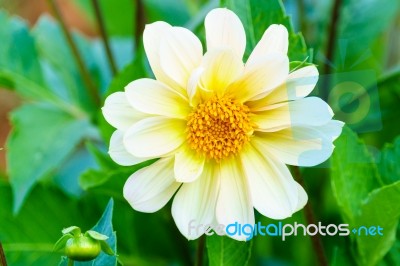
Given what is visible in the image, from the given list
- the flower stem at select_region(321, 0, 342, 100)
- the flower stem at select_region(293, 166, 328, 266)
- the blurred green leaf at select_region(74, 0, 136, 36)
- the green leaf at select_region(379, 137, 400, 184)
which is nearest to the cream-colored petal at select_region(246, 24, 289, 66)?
the flower stem at select_region(293, 166, 328, 266)

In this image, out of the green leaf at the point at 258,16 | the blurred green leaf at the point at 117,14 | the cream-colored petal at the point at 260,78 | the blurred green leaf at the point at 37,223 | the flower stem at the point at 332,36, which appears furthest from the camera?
the blurred green leaf at the point at 117,14

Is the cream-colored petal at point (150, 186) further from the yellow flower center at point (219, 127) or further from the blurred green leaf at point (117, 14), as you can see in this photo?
the blurred green leaf at point (117, 14)

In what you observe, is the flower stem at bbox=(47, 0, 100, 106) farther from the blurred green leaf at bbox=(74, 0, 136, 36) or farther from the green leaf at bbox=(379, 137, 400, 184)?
the green leaf at bbox=(379, 137, 400, 184)

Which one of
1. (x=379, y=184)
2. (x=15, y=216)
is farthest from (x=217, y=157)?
(x=15, y=216)

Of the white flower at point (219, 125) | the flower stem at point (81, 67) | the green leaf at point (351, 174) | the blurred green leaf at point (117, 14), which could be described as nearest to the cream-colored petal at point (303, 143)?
the white flower at point (219, 125)

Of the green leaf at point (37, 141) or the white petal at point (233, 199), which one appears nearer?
the white petal at point (233, 199)

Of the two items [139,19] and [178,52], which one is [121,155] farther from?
[139,19]

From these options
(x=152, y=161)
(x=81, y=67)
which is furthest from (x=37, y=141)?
(x=152, y=161)
